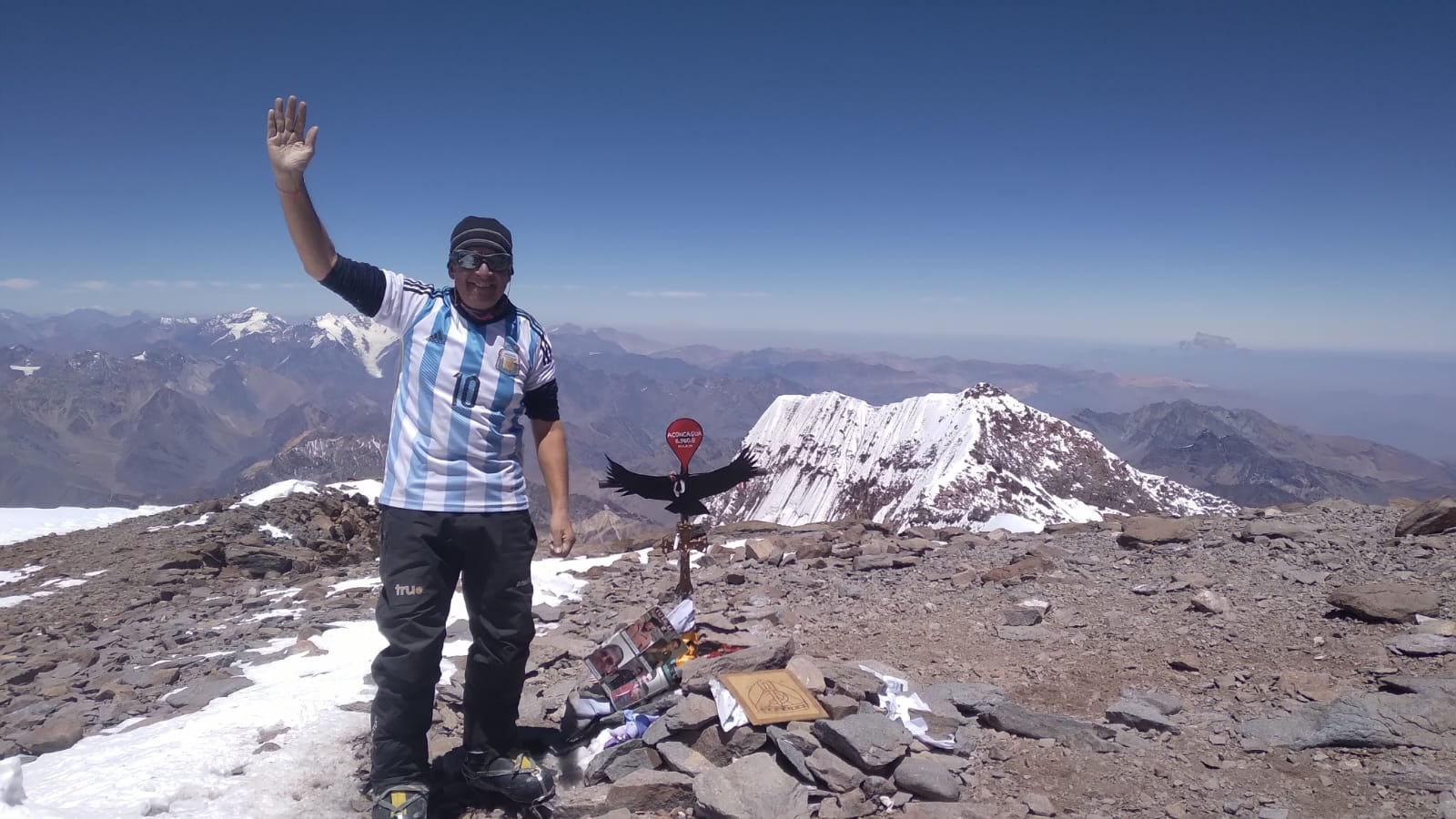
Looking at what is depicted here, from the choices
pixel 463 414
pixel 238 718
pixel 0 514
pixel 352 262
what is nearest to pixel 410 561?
pixel 463 414

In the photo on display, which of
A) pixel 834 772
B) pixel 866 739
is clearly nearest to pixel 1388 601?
pixel 866 739

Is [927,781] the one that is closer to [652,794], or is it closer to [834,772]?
[834,772]

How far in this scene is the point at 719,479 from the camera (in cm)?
571

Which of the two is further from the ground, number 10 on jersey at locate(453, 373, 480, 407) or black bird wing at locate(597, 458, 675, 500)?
number 10 on jersey at locate(453, 373, 480, 407)

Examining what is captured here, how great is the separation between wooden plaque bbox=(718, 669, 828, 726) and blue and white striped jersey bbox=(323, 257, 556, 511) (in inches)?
75.0

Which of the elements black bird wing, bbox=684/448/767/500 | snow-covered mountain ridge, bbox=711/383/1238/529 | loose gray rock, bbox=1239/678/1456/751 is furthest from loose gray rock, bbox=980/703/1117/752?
snow-covered mountain ridge, bbox=711/383/1238/529

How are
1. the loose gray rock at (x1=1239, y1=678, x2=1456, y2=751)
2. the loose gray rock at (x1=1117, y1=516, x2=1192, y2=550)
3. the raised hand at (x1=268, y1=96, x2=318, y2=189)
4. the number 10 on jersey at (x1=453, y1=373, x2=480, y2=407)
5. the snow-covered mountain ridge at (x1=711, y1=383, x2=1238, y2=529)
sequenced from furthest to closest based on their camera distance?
the snow-covered mountain ridge at (x1=711, y1=383, x2=1238, y2=529), the loose gray rock at (x1=1117, y1=516, x2=1192, y2=550), the loose gray rock at (x1=1239, y1=678, x2=1456, y2=751), the number 10 on jersey at (x1=453, y1=373, x2=480, y2=407), the raised hand at (x1=268, y1=96, x2=318, y2=189)

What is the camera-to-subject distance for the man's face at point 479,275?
160 inches

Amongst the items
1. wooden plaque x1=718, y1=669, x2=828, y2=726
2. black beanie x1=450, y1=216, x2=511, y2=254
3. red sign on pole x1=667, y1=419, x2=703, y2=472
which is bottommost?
wooden plaque x1=718, y1=669, x2=828, y2=726

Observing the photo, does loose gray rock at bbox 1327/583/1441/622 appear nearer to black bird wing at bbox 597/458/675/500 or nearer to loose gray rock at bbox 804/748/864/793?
loose gray rock at bbox 804/748/864/793

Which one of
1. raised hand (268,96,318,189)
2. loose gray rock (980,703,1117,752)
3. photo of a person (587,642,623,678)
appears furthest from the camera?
photo of a person (587,642,623,678)

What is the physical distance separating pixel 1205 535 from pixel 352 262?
11.3m

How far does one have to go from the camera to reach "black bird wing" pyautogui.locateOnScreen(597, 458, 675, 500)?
5.51 m

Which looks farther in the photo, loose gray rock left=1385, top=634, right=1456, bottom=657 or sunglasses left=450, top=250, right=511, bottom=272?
loose gray rock left=1385, top=634, right=1456, bottom=657
